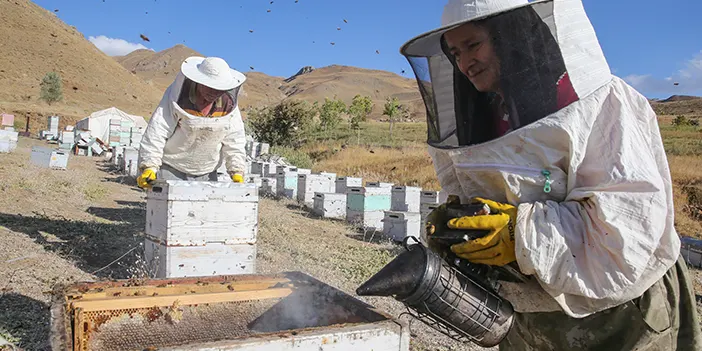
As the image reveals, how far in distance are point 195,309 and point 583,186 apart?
5.44ft

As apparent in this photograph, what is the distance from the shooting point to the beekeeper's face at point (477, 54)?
1.58 m

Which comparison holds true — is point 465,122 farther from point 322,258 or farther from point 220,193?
point 322,258

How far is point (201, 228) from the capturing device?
425 centimetres

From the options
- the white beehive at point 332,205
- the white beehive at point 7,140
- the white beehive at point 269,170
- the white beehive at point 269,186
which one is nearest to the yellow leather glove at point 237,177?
the white beehive at point 332,205

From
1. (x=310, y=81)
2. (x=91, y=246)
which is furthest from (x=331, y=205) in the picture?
(x=310, y=81)

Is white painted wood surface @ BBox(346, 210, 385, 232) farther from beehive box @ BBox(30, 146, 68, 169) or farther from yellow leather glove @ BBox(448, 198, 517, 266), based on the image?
beehive box @ BBox(30, 146, 68, 169)

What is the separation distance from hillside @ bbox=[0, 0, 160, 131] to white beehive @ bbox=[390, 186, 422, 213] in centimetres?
3479

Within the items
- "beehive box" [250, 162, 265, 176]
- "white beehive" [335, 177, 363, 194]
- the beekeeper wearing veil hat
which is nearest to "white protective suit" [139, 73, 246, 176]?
the beekeeper wearing veil hat

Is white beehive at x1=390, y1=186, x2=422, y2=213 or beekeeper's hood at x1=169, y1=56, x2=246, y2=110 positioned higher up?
beekeeper's hood at x1=169, y1=56, x2=246, y2=110

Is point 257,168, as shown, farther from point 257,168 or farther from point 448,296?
point 448,296

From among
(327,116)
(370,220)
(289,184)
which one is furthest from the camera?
(327,116)

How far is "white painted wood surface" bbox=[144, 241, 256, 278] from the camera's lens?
417 centimetres

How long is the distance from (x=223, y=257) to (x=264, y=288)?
2.22 meters

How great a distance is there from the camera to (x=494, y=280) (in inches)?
59.9
